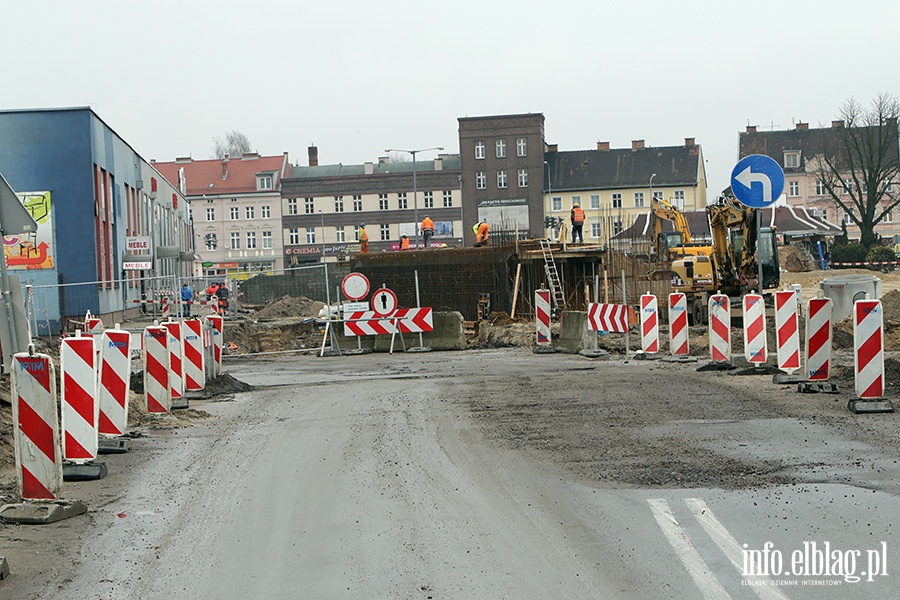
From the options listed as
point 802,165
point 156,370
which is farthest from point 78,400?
point 802,165

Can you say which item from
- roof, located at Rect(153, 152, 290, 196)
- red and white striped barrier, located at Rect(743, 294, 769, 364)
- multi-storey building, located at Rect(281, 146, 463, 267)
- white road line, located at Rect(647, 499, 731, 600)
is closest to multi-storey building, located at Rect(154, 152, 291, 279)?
roof, located at Rect(153, 152, 290, 196)

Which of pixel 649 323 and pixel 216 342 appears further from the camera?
pixel 649 323

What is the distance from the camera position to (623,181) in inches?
4264

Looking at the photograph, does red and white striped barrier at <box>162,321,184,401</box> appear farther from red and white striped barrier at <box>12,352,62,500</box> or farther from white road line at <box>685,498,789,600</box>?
white road line at <box>685,498,789,600</box>

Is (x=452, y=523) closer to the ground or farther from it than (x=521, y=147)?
closer to the ground

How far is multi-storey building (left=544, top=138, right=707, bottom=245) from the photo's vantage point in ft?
351

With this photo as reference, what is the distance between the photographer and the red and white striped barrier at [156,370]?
14.5 meters

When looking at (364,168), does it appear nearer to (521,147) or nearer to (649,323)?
(521,147)

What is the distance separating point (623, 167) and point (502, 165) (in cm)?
1269

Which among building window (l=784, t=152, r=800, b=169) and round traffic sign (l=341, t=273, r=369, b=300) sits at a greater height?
building window (l=784, t=152, r=800, b=169)

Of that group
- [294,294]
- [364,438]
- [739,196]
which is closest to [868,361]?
[739,196]

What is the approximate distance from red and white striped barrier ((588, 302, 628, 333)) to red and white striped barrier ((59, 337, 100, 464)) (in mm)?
14273

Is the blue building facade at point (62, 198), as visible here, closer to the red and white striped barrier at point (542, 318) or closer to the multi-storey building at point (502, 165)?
the red and white striped barrier at point (542, 318)

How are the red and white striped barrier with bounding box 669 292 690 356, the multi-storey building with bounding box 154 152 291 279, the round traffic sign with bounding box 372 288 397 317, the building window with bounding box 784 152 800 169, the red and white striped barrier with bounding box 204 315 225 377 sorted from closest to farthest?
1. the red and white striped barrier with bounding box 204 315 225 377
2. the red and white striped barrier with bounding box 669 292 690 356
3. the round traffic sign with bounding box 372 288 397 317
4. the multi-storey building with bounding box 154 152 291 279
5. the building window with bounding box 784 152 800 169
